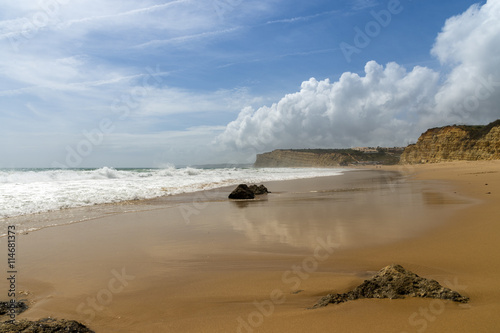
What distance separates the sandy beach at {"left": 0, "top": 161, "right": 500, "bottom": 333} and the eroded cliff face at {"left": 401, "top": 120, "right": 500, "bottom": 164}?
4608 centimetres

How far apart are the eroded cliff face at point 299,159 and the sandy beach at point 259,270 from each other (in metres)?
114

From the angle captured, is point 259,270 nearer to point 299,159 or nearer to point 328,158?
point 328,158

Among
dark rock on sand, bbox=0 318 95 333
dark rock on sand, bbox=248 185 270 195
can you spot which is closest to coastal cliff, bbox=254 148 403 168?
dark rock on sand, bbox=248 185 270 195

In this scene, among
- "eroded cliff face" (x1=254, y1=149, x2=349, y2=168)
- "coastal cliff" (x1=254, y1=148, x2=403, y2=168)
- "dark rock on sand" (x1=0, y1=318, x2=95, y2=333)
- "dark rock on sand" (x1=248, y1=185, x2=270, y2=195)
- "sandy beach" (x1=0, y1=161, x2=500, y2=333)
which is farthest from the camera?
"eroded cliff face" (x1=254, y1=149, x2=349, y2=168)

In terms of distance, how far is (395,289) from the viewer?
9.93 ft

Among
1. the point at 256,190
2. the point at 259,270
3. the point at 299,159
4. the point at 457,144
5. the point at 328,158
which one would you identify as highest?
the point at 299,159

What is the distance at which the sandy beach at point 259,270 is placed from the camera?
276 centimetres

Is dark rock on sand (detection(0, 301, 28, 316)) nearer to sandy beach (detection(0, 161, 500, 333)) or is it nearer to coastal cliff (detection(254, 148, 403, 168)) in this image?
sandy beach (detection(0, 161, 500, 333))

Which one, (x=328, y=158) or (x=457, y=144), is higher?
(x=328, y=158)

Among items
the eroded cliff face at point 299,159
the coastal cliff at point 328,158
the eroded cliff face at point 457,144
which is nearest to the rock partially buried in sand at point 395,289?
the eroded cliff face at point 457,144

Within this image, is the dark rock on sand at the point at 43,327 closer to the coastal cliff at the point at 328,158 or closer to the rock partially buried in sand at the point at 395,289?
the rock partially buried in sand at the point at 395,289

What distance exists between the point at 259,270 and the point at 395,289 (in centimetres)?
187

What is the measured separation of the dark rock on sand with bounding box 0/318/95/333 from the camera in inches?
95.1

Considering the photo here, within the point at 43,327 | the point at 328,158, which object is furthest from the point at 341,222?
the point at 328,158
